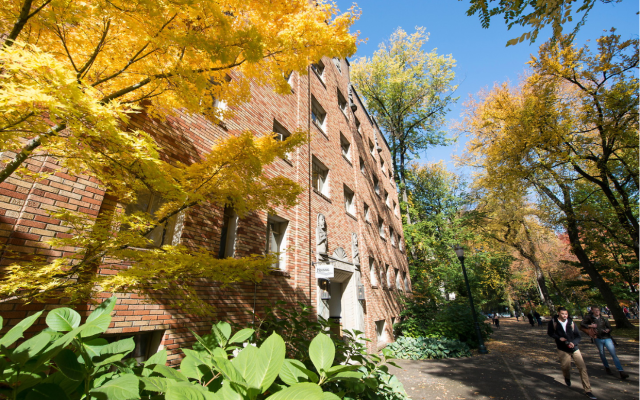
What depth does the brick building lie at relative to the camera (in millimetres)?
3314

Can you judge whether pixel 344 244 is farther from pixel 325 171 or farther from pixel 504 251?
pixel 504 251

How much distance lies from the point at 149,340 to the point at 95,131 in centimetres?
373

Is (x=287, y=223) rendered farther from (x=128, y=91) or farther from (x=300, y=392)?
(x=300, y=392)

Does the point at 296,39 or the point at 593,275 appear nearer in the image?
the point at 296,39

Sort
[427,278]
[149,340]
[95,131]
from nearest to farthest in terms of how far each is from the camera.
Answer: [95,131] < [149,340] < [427,278]

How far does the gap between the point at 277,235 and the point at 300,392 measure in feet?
22.6

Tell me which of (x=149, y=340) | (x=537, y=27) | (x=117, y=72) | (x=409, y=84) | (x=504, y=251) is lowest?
(x=149, y=340)

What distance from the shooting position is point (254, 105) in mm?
7402

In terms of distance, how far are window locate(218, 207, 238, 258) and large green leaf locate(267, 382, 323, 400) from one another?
5.29 metres

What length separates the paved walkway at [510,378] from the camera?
5680mm

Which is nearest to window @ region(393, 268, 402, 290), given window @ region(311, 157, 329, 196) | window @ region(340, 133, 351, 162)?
window @ region(340, 133, 351, 162)

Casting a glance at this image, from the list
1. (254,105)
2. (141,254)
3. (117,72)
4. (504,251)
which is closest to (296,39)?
(117,72)

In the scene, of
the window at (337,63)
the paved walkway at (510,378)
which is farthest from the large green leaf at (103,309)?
the window at (337,63)

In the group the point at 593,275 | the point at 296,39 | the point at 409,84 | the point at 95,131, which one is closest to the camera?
the point at 95,131
